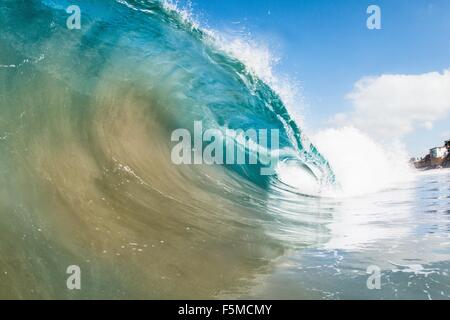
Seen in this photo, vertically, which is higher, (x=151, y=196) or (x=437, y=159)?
(x=437, y=159)

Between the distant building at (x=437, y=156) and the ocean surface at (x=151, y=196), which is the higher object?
the distant building at (x=437, y=156)

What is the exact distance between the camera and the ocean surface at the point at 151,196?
319cm

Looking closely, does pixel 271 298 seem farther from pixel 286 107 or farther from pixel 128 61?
pixel 286 107

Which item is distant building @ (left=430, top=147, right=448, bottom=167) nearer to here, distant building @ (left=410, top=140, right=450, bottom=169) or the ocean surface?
distant building @ (left=410, top=140, right=450, bottom=169)

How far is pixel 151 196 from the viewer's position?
4.90 m

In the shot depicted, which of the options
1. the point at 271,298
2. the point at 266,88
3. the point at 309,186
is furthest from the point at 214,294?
the point at 309,186

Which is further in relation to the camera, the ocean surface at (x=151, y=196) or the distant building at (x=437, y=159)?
the distant building at (x=437, y=159)

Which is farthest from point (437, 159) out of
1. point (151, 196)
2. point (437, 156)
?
point (151, 196)

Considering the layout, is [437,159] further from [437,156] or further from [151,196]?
[151,196]

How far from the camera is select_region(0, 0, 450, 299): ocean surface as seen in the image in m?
3.19

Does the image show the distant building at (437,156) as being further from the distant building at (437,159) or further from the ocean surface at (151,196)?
the ocean surface at (151,196)

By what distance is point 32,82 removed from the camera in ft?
17.3

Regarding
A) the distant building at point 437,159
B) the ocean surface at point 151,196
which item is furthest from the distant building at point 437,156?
the ocean surface at point 151,196

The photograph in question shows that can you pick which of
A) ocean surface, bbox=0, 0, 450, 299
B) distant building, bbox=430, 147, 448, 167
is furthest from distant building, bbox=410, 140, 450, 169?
ocean surface, bbox=0, 0, 450, 299
